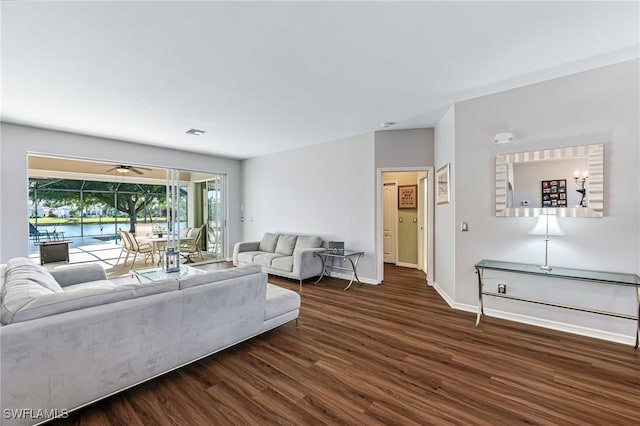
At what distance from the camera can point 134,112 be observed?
12.6 ft

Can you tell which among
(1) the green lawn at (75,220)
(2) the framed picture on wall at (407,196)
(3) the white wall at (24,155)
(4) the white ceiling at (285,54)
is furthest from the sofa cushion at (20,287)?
(2) the framed picture on wall at (407,196)

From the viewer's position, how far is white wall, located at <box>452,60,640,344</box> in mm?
2705

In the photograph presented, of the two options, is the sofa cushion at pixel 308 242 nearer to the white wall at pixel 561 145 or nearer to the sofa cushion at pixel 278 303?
the sofa cushion at pixel 278 303

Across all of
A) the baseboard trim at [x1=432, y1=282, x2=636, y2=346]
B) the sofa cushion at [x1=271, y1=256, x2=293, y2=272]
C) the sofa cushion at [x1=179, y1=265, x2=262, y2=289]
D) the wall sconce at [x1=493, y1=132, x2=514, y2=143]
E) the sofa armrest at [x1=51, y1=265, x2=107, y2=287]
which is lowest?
the baseboard trim at [x1=432, y1=282, x2=636, y2=346]

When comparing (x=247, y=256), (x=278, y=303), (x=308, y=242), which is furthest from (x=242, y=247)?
(x=278, y=303)

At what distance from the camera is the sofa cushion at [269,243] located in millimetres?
6081

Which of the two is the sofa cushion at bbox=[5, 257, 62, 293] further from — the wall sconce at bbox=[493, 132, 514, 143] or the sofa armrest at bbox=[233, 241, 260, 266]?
the wall sconce at bbox=[493, 132, 514, 143]

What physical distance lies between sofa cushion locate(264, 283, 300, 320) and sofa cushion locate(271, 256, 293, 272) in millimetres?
1822

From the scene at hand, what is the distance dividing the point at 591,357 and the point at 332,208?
410 centimetres

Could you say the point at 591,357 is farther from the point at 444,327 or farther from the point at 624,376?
the point at 444,327

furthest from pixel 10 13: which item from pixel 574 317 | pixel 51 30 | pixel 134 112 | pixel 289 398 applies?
pixel 574 317

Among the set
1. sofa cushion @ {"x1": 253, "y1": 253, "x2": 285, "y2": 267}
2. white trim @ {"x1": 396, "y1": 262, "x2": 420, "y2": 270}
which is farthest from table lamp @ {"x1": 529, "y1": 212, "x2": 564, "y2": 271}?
sofa cushion @ {"x1": 253, "y1": 253, "x2": 285, "y2": 267}

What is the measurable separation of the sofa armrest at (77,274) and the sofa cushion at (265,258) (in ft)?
8.11

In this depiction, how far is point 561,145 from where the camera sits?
3016 millimetres
